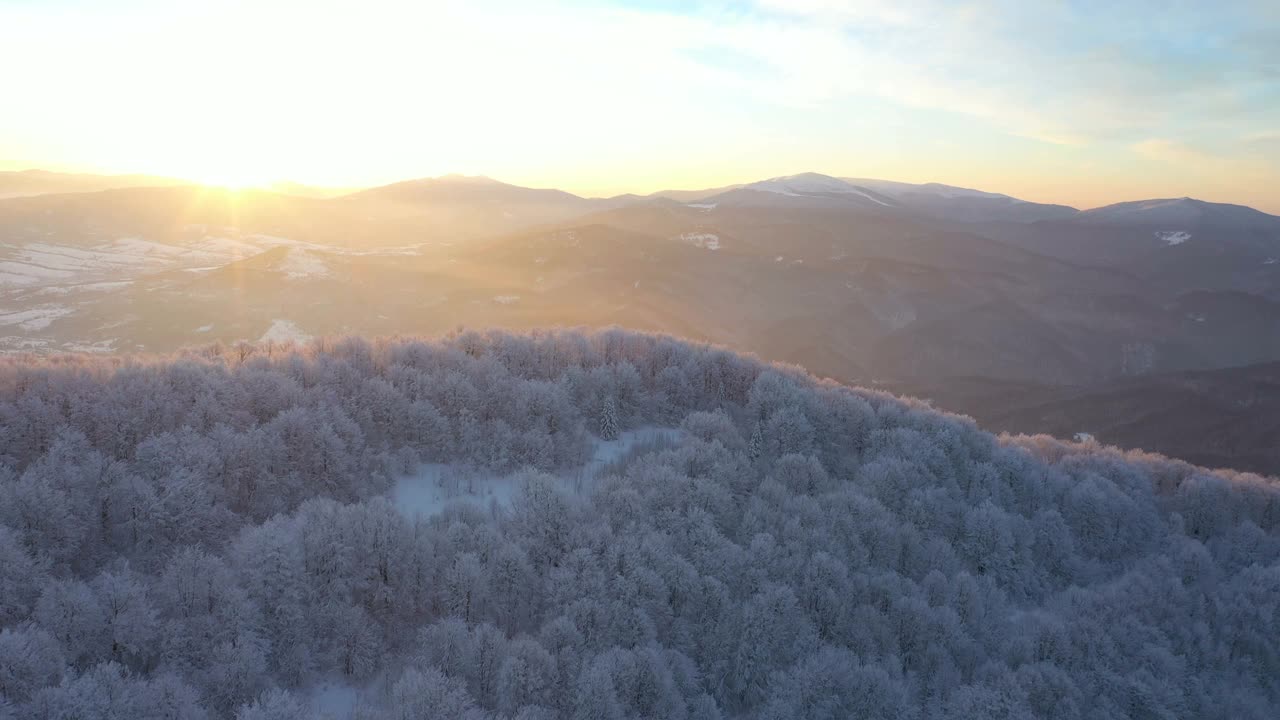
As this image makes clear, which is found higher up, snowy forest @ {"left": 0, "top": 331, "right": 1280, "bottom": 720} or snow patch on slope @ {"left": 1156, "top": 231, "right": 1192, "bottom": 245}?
snow patch on slope @ {"left": 1156, "top": 231, "right": 1192, "bottom": 245}

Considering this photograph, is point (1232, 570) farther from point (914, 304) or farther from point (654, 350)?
point (914, 304)

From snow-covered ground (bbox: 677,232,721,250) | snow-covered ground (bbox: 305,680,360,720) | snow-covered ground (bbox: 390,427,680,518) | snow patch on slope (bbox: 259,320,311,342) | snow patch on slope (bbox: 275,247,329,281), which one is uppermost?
snow-covered ground (bbox: 677,232,721,250)

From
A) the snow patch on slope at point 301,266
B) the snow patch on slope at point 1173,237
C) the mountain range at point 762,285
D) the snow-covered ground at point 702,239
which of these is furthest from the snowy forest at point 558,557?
the snow patch on slope at point 1173,237

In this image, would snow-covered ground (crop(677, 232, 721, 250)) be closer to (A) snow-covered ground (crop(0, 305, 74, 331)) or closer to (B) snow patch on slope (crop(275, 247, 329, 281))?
(B) snow patch on slope (crop(275, 247, 329, 281))

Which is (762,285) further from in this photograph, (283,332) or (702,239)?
(283,332)

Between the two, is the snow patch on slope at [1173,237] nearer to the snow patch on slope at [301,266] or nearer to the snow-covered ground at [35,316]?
the snow patch on slope at [301,266]

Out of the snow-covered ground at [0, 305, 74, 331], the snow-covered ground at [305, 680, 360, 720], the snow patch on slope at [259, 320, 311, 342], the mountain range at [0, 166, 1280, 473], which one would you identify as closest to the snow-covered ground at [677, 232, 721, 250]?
the mountain range at [0, 166, 1280, 473]
